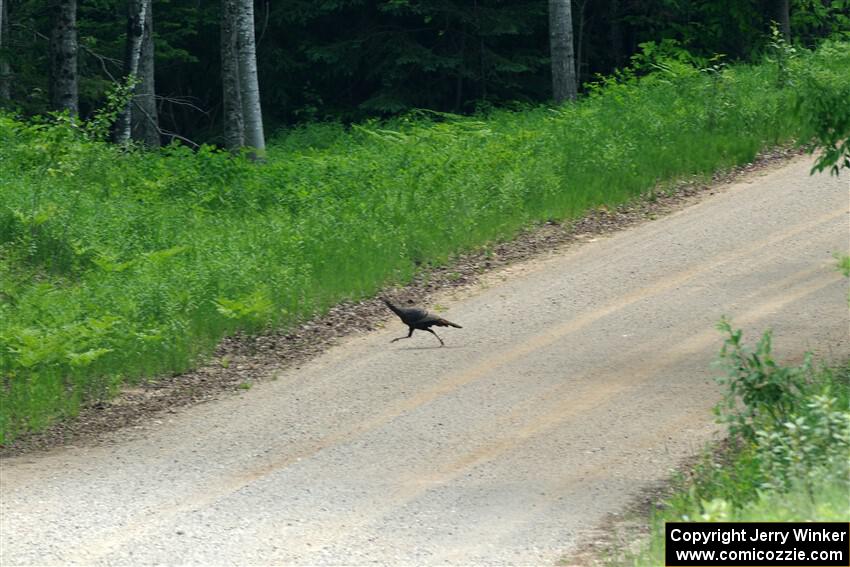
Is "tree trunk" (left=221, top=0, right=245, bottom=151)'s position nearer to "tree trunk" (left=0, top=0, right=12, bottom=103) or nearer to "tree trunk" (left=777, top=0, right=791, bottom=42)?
"tree trunk" (left=0, top=0, right=12, bottom=103)

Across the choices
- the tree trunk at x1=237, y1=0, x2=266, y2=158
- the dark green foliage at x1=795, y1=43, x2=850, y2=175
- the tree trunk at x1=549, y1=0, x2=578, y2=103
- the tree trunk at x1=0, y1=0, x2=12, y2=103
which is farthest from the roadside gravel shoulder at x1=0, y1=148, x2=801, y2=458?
Result: the tree trunk at x1=0, y1=0, x2=12, y2=103

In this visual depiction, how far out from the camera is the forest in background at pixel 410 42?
27188mm

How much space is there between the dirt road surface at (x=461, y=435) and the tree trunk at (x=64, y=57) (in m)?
8.80

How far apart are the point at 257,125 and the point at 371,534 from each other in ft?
44.0

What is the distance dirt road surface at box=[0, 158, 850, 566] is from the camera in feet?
26.0

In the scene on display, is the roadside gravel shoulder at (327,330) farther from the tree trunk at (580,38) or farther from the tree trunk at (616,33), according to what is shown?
the tree trunk at (616,33)

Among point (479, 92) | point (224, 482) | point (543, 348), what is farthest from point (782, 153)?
point (224, 482)

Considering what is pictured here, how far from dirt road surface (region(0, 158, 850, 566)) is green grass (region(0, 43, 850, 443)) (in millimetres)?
1104

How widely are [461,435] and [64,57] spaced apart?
1242 centimetres

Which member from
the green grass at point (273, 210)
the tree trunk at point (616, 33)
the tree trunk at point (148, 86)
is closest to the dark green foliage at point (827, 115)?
the green grass at point (273, 210)

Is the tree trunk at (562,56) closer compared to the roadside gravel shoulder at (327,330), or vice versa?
the roadside gravel shoulder at (327,330)

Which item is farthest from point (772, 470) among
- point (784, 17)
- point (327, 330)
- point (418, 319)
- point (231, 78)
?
point (784, 17)

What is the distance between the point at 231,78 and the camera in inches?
790

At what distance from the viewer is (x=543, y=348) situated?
40.1 ft
